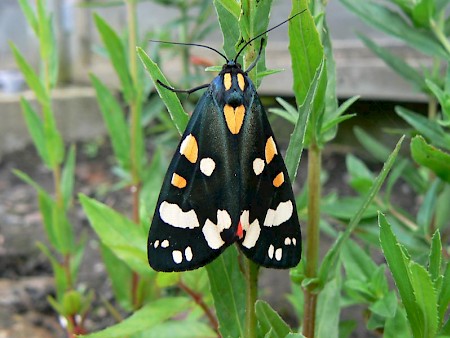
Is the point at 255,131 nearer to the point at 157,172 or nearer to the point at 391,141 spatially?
the point at 157,172

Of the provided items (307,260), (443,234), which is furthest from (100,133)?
(307,260)

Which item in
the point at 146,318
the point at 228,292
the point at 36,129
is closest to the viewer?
the point at 228,292

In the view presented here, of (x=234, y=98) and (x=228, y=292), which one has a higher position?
(x=234, y=98)

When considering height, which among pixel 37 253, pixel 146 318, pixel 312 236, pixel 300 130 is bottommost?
pixel 37 253

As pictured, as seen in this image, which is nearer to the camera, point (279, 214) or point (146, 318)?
point (279, 214)

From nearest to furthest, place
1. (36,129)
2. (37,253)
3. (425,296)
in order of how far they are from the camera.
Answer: (425,296) < (36,129) < (37,253)

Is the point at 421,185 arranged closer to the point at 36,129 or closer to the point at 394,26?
the point at 394,26

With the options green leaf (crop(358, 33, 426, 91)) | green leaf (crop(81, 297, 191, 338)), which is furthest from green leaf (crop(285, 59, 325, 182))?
green leaf (crop(358, 33, 426, 91))

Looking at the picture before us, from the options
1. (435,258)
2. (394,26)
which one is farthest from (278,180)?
(394,26)
